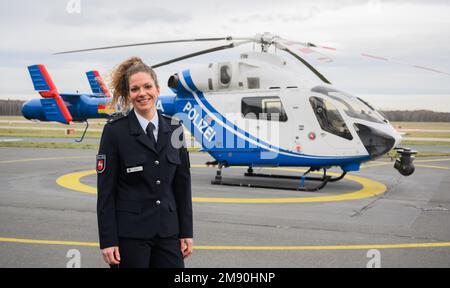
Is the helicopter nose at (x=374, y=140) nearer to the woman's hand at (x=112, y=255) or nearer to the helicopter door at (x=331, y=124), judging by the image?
the helicopter door at (x=331, y=124)

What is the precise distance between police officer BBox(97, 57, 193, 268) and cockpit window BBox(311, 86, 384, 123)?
27.5 feet

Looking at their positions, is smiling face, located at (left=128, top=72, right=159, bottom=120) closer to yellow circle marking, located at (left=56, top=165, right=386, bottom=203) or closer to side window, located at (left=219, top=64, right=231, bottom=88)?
yellow circle marking, located at (left=56, top=165, right=386, bottom=203)

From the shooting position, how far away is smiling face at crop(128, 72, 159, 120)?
3443 mm

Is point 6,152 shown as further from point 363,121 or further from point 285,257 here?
point 285,257

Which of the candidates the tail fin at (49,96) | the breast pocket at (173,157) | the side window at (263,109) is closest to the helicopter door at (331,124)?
the side window at (263,109)

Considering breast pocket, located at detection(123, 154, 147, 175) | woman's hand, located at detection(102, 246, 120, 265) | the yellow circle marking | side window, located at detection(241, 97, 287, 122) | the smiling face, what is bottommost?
the yellow circle marking

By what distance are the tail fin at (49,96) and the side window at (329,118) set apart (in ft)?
32.6

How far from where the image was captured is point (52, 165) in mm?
16500

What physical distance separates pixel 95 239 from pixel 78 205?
→ 2.70m

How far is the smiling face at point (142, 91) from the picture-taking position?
11.3 ft

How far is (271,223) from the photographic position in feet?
26.6

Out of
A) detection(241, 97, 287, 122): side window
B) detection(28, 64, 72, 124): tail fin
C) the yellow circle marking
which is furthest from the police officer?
detection(28, 64, 72, 124): tail fin

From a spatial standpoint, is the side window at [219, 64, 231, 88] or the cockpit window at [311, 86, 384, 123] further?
the side window at [219, 64, 231, 88]

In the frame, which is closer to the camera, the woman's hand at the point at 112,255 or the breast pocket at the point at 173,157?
the woman's hand at the point at 112,255
